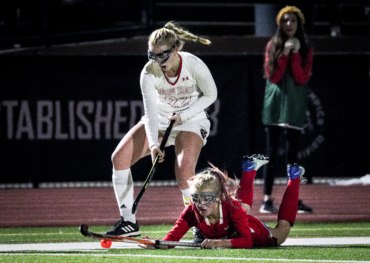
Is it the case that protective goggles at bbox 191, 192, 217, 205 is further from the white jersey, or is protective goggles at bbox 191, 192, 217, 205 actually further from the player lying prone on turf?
the white jersey

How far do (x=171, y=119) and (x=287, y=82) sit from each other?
2366 millimetres

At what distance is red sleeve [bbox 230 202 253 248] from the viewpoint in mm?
5508

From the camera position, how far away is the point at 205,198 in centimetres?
541

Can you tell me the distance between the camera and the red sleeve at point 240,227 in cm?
551

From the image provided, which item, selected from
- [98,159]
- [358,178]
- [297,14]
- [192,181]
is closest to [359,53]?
[358,178]

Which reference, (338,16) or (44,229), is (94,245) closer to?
(44,229)

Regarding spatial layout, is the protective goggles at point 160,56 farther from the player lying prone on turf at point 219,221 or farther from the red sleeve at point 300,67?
the red sleeve at point 300,67

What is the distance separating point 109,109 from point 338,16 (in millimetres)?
5484

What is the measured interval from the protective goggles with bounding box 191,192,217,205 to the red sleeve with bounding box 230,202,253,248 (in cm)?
20

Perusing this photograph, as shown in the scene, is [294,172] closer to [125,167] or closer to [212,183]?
[212,183]

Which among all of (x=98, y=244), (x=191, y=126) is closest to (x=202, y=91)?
(x=191, y=126)

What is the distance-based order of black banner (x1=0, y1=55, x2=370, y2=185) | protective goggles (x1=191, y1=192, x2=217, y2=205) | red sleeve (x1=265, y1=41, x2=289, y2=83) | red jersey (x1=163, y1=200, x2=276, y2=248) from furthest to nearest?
black banner (x1=0, y1=55, x2=370, y2=185), red sleeve (x1=265, y1=41, x2=289, y2=83), red jersey (x1=163, y1=200, x2=276, y2=248), protective goggles (x1=191, y1=192, x2=217, y2=205)

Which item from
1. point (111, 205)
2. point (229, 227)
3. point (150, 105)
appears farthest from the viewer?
point (111, 205)

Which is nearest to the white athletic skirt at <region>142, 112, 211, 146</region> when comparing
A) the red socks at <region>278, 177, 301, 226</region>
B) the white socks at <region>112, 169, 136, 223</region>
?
the white socks at <region>112, 169, 136, 223</region>
